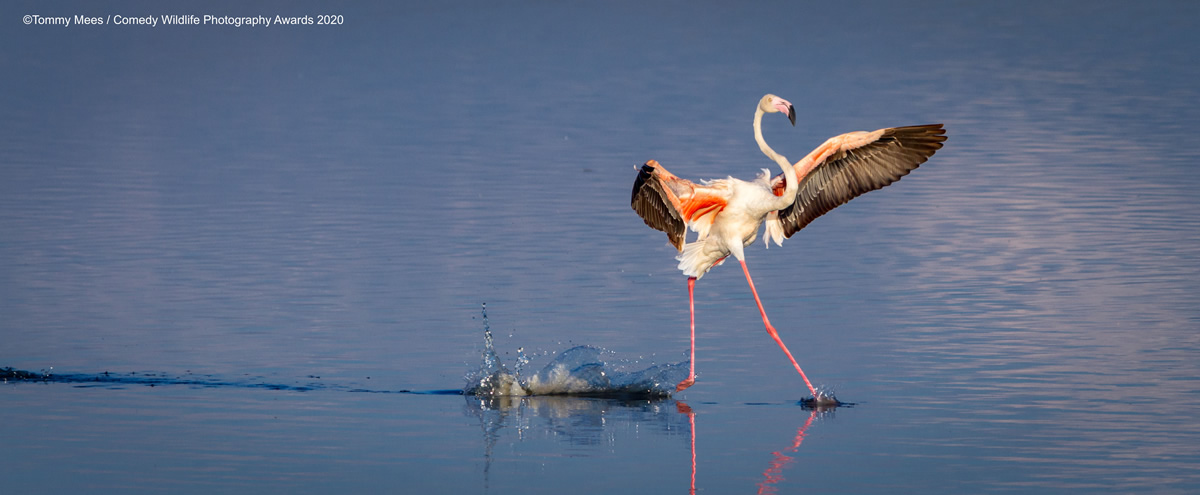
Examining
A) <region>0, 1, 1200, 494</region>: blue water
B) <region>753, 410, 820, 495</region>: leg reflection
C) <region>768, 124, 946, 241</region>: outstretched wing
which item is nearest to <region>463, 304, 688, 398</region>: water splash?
<region>0, 1, 1200, 494</region>: blue water

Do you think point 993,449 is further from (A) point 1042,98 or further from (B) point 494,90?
(B) point 494,90

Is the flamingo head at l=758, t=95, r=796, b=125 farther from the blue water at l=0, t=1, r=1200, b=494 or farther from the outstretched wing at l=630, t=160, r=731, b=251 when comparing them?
the blue water at l=0, t=1, r=1200, b=494

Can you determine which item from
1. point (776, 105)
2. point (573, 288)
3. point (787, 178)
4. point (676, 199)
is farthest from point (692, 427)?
point (573, 288)

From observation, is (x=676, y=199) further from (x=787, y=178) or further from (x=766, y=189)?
(x=787, y=178)

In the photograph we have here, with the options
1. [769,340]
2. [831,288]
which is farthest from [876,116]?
[769,340]

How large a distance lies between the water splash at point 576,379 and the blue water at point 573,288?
0.26m

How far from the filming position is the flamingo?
12.7 metres

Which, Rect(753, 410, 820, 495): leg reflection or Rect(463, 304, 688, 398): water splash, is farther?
Answer: Rect(463, 304, 688, 398): water splash

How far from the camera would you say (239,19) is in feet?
154

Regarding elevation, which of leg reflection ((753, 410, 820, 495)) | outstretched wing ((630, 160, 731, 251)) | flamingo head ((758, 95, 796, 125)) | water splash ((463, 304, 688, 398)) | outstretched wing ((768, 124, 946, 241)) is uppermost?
flamingo head ((758, 95, 796, 125))

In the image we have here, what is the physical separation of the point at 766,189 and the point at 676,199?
2.28 ft

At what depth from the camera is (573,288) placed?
50.8 feet

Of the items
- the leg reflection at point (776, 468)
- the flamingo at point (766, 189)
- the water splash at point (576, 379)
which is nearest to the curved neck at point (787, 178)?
the flamingo at point (766, 189)

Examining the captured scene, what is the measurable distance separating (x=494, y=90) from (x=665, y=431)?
973 inches
